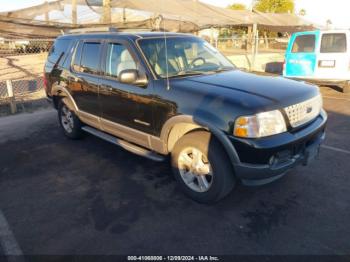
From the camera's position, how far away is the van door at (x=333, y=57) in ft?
29.1

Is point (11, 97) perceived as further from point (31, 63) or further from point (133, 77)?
point (31, 63)

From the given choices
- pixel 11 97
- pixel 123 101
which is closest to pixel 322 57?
pixel 123 101

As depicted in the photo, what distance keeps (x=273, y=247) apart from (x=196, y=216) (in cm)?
88

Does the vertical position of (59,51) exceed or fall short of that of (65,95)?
it exceeds it

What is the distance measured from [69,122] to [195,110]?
3.35 m

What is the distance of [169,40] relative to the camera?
4328 millimetres

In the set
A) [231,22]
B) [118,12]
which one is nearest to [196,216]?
[118,12]

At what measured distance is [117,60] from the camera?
169 inches

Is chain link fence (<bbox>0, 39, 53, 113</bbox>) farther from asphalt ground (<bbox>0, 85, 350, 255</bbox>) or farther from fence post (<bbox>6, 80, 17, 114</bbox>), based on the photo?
asphalt ground (<bbox>0, 85, 350, 255</bbox>)

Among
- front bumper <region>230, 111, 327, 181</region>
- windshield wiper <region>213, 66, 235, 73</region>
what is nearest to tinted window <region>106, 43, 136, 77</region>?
windshield wiper <region>213, 66, 235, 73</region>

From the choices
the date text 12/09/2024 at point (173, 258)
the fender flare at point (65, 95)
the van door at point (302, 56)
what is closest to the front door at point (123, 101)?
the fender flare at point (65, 95)

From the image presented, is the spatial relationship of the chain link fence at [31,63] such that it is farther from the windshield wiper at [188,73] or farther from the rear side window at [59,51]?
the windshield wiper at [188,73]

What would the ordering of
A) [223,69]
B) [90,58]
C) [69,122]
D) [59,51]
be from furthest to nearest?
[69,122] → [59,51] → [90,58] → [223,69]

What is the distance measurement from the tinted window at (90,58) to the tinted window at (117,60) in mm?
299
